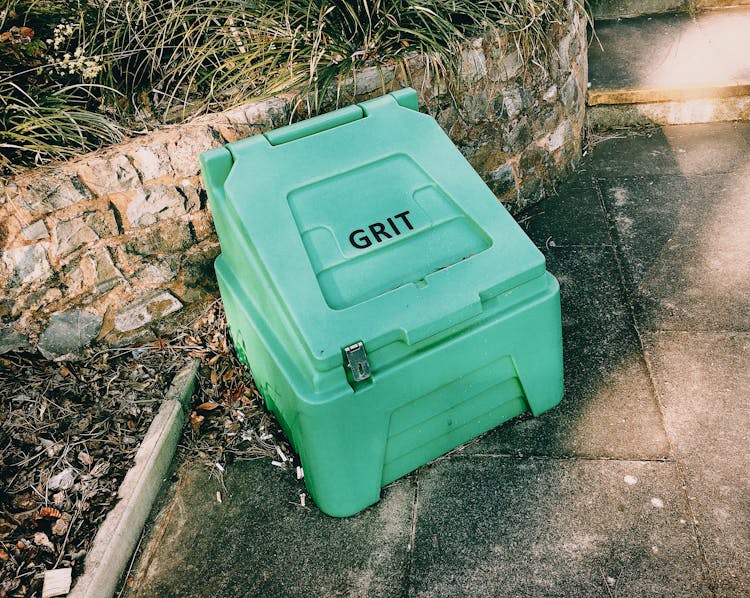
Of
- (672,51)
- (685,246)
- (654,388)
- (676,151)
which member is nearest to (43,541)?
(654,388)

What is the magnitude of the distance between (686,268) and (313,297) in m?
1.90

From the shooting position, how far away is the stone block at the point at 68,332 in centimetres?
252

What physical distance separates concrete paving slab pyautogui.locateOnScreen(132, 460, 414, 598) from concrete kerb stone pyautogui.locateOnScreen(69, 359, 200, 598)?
0.27 ft

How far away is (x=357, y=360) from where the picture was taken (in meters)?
1.79

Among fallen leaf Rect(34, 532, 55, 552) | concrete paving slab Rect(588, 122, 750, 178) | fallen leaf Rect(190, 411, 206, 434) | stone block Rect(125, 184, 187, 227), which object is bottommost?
concrete paving slab Rect(588, 122, 750, 178)

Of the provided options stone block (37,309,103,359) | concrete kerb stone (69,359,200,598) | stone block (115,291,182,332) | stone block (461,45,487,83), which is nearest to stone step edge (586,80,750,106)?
stone block (461,45,487,83)

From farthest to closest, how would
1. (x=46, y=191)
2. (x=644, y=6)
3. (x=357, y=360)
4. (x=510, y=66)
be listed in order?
(x=644, y=6) < (x=510, y=66) < (x=46, y=191) < (x=357, y=360)

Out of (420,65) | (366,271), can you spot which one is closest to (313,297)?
(366,271)

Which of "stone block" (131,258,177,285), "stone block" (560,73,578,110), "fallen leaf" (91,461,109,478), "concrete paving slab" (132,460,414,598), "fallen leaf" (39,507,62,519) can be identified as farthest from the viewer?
"stone block" (560,73,578,110)

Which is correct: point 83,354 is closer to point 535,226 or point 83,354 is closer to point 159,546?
point 159,546

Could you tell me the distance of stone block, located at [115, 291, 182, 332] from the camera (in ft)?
8.64

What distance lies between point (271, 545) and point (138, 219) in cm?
132

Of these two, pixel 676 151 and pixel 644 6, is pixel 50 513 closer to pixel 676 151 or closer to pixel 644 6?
pixel 676 151

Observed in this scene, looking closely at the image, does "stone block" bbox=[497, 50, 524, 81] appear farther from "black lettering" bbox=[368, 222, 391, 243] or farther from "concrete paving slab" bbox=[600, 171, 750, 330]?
"black lettering" bbox=[368, 222, 391, 243]
